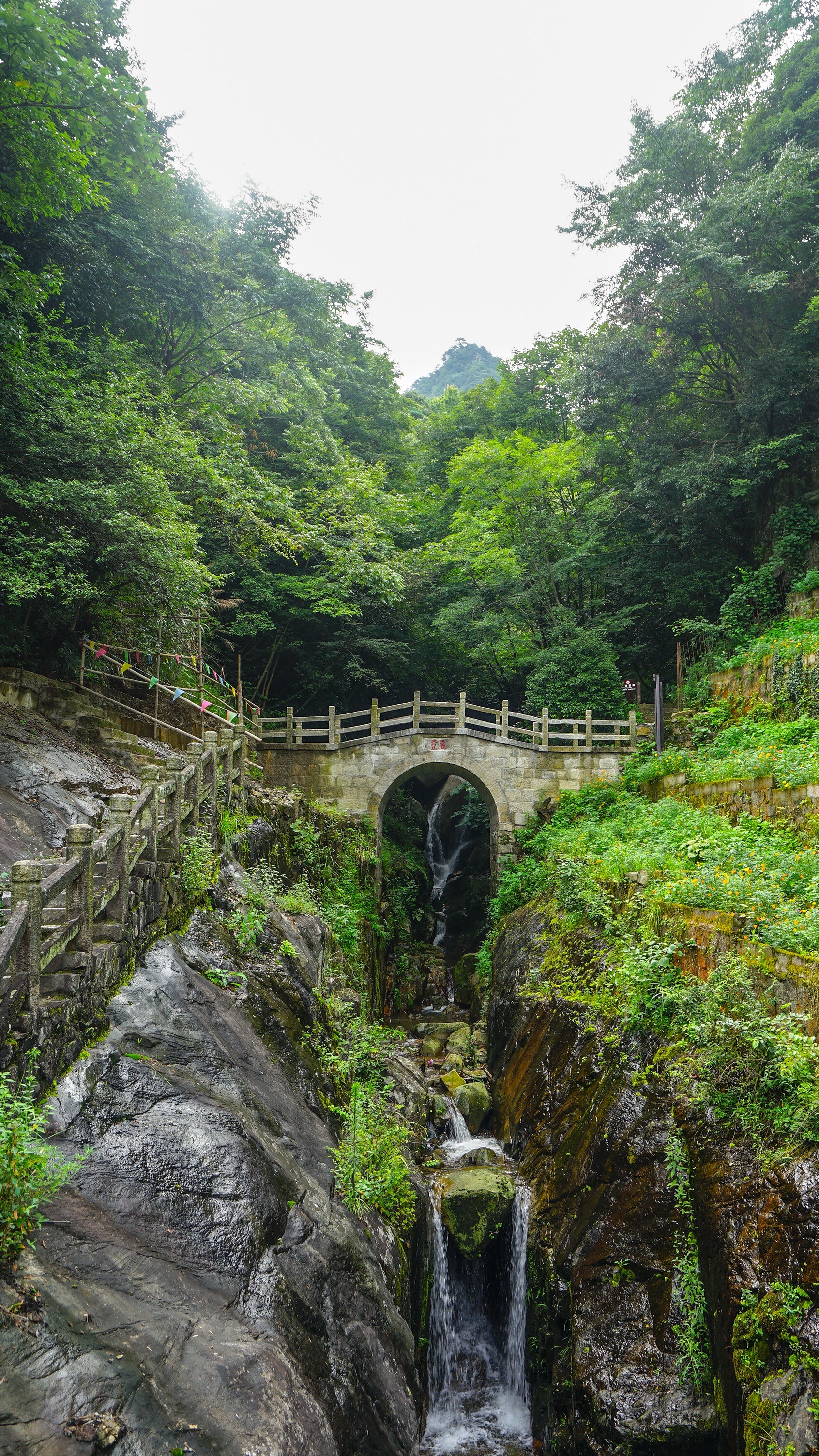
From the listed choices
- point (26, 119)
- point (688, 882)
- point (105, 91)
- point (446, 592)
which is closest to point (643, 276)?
point (446, 592)

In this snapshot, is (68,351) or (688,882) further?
(68,351)

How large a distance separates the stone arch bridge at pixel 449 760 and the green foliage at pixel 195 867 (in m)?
9.74

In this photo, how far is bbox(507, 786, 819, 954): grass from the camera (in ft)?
21.5

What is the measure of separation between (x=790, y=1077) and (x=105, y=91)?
14.2m

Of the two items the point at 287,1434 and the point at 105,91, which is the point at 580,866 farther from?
the point at 105,91

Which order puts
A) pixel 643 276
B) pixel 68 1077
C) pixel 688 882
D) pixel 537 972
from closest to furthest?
pixel 68 1077, pixel 688 882, pixel 537 972, pixel 643 276

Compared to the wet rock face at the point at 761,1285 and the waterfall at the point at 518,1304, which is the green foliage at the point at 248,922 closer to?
the waterfall at the point at 518,1304

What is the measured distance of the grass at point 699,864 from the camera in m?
6.55

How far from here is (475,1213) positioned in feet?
28.0

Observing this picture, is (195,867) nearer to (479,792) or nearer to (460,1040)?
(460,1040)

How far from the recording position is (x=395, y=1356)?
18.1 feet

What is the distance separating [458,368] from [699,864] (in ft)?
269

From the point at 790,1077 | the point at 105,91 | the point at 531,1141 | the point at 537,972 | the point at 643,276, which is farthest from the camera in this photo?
the point at 643,276

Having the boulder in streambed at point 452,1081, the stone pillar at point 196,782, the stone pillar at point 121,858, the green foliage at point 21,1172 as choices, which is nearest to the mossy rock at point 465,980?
the boulder in streambed at point 452,1081
